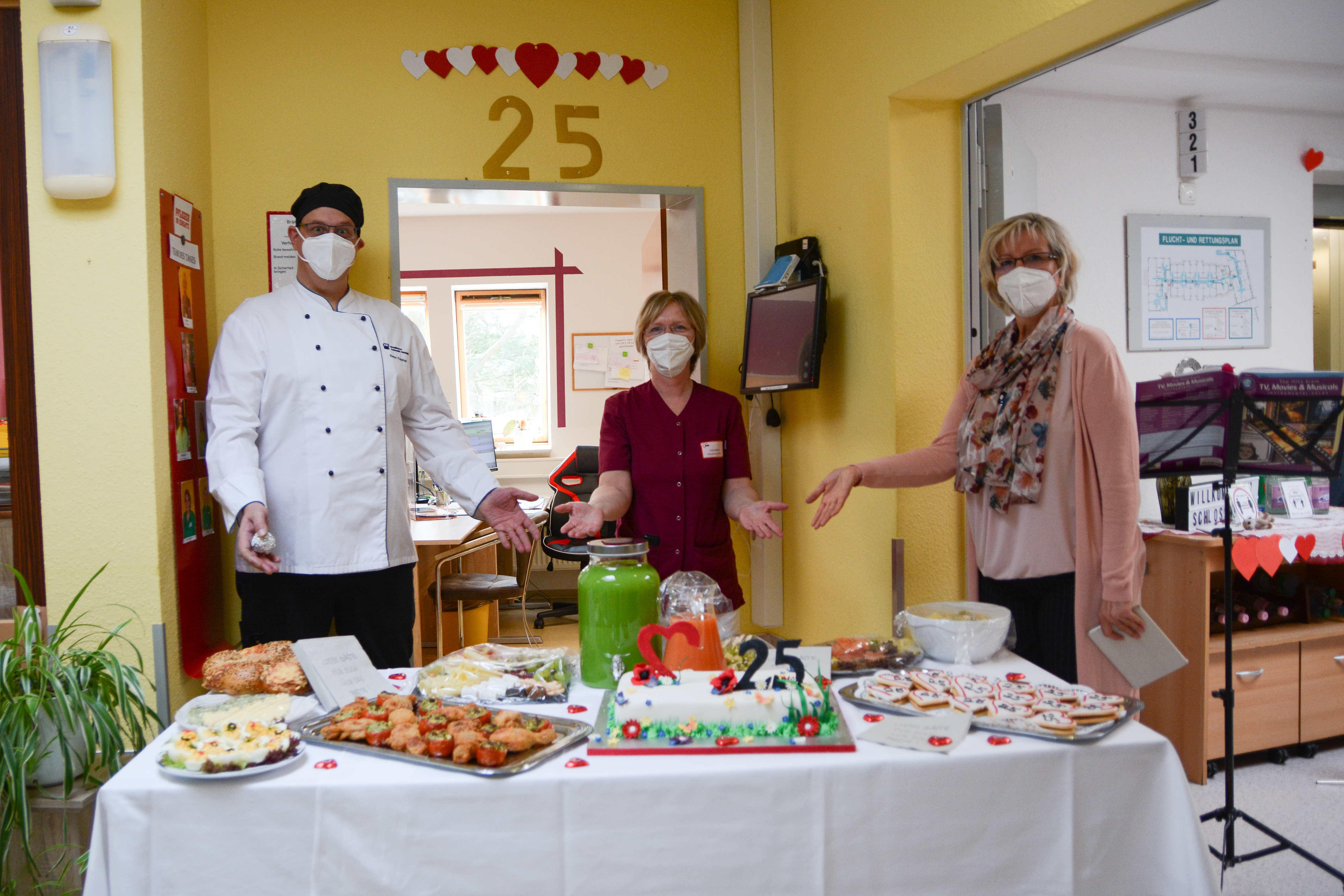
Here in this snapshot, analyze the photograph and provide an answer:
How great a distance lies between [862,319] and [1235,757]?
6.49ft

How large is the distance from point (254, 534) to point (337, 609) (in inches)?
17.3

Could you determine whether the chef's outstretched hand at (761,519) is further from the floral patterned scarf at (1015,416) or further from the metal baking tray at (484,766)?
the metal baking tray at (484,766)

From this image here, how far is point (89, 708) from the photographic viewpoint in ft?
5.56

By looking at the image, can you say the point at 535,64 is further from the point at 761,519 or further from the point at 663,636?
the point at 663,636

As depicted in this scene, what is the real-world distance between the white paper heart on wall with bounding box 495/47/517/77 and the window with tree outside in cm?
322

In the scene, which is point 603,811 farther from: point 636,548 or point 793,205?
point 793,205

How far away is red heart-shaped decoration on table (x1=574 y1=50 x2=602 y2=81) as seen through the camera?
119 inches

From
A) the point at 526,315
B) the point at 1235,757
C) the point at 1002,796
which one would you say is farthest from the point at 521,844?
the point at 526,315

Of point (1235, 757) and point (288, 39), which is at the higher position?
point (288, 39)

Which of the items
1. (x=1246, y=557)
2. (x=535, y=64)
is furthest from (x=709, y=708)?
(x=535, y=64)

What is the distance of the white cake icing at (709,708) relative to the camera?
1.29m

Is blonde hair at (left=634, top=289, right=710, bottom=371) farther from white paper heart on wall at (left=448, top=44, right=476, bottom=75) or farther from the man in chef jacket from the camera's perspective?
white paper heart on wall at (left=448, top=44, right=476, bottom=75)

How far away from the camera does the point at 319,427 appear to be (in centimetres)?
220

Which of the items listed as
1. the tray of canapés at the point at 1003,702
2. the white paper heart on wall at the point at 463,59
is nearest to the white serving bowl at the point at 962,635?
the tray of canapés at the point at 1003,702
